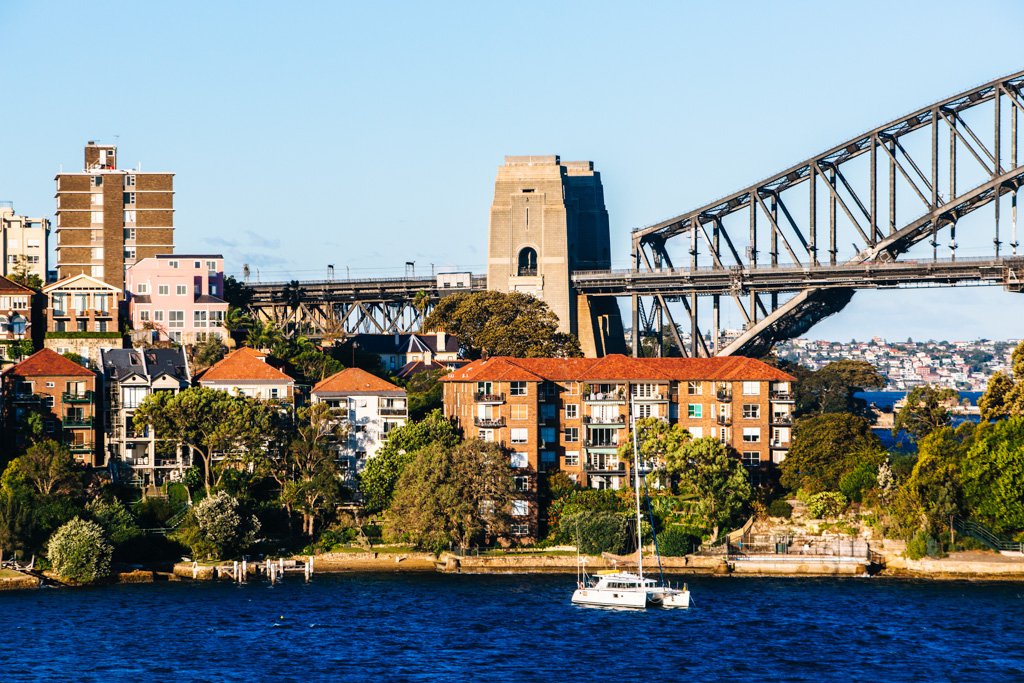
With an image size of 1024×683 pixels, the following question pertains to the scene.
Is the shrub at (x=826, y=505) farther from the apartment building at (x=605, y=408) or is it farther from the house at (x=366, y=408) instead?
the house at (x=366, y=408)

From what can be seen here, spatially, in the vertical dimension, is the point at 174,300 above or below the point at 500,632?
above

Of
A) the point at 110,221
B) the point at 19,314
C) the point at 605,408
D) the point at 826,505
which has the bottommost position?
the point at 826,505

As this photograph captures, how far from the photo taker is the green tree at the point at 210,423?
461 feet

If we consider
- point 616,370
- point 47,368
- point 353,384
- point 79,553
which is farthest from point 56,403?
point 616,370

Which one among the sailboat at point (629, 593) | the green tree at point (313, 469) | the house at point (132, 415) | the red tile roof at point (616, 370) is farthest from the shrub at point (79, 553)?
the red tile roof at point (616, 370)

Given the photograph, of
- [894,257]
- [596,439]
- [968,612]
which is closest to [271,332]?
[596,439]

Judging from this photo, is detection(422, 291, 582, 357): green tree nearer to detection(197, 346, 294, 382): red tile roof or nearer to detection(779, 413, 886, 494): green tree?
detection(197, 346, 294, 382): red tile roof

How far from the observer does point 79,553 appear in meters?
126

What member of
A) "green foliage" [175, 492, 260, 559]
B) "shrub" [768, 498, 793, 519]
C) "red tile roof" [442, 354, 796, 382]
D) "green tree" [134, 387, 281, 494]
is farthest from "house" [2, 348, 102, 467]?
"shrub" [768, 498, 793, 519]

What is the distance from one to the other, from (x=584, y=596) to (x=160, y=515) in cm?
3410

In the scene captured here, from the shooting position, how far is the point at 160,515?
13638cm

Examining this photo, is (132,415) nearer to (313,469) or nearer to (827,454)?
(313,469)

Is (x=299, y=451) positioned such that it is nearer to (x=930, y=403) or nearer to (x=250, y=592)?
(x=250, y=592)

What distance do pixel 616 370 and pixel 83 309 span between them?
53129 millimetres
